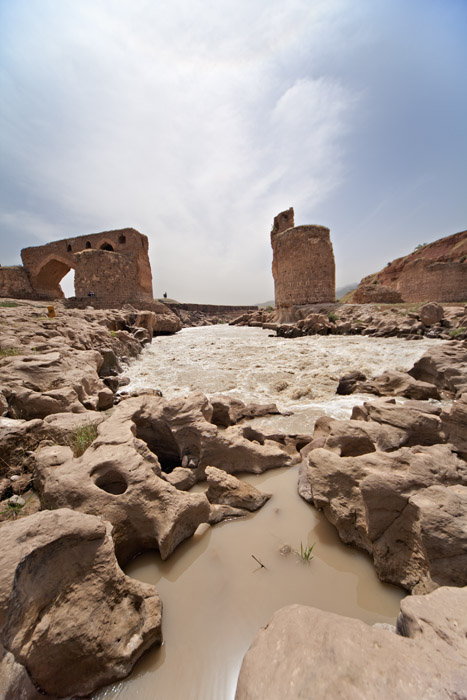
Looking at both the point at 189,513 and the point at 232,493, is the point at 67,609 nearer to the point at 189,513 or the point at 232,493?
the point at 189,513

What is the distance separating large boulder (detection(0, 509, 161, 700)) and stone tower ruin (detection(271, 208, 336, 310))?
15522mm

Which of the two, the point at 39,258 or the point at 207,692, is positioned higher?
the point at 39,258

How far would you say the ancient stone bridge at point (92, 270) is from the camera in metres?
16.9

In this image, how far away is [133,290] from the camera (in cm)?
1797

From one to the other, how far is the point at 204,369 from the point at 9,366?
14.3 feet

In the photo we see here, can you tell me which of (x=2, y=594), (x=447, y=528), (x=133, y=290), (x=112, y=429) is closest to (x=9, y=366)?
(x=112, y=429)

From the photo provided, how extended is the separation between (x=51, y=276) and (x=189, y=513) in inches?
1022

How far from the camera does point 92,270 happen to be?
16828 millimetres

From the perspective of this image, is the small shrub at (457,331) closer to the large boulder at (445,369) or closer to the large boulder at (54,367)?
the large boulder at (445,369)

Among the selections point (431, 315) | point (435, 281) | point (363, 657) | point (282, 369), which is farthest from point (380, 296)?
point (363, 657)

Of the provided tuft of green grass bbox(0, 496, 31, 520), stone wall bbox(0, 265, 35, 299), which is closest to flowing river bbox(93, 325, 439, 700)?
tuft of green grass bbox(0, 496, 31, 520)

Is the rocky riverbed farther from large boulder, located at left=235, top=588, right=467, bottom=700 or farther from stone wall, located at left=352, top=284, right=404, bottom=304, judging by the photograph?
stone wall, located at left=352, top=284, right=404, bottom=304

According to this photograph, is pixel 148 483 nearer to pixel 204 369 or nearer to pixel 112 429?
pixel 112 429

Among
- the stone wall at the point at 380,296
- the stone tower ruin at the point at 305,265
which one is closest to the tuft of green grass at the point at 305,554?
the stone tower ruin at the point at 305,265
